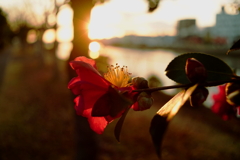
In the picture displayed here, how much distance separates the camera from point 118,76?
1.96ft

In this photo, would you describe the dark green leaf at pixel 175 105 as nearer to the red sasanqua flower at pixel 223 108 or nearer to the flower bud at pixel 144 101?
the flower bud at pixel 144 101

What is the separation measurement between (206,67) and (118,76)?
21cm

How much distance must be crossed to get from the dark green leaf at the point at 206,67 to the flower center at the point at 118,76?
0.13 m

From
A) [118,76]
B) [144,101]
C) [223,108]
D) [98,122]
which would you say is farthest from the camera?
[223,108]

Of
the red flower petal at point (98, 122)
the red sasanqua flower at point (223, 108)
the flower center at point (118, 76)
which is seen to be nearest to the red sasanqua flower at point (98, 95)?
the red flower petal at point (98, 122)

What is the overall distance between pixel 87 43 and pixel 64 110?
3170mm

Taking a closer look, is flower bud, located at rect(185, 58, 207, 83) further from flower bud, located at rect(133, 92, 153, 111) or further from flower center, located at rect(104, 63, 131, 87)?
flower center, located at rect(104, 63, 131, 87)

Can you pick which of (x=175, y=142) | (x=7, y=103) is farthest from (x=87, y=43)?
(x=7, y=103)

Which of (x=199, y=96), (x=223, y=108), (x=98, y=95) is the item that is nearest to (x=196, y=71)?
(x=199, y=96)

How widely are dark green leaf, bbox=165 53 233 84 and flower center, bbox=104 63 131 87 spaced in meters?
0.13

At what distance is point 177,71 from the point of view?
476mm

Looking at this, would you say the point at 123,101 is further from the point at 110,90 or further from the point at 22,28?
the point at 22,28

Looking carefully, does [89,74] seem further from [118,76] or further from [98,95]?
[118,76]

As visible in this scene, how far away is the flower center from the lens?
1.91 feet
